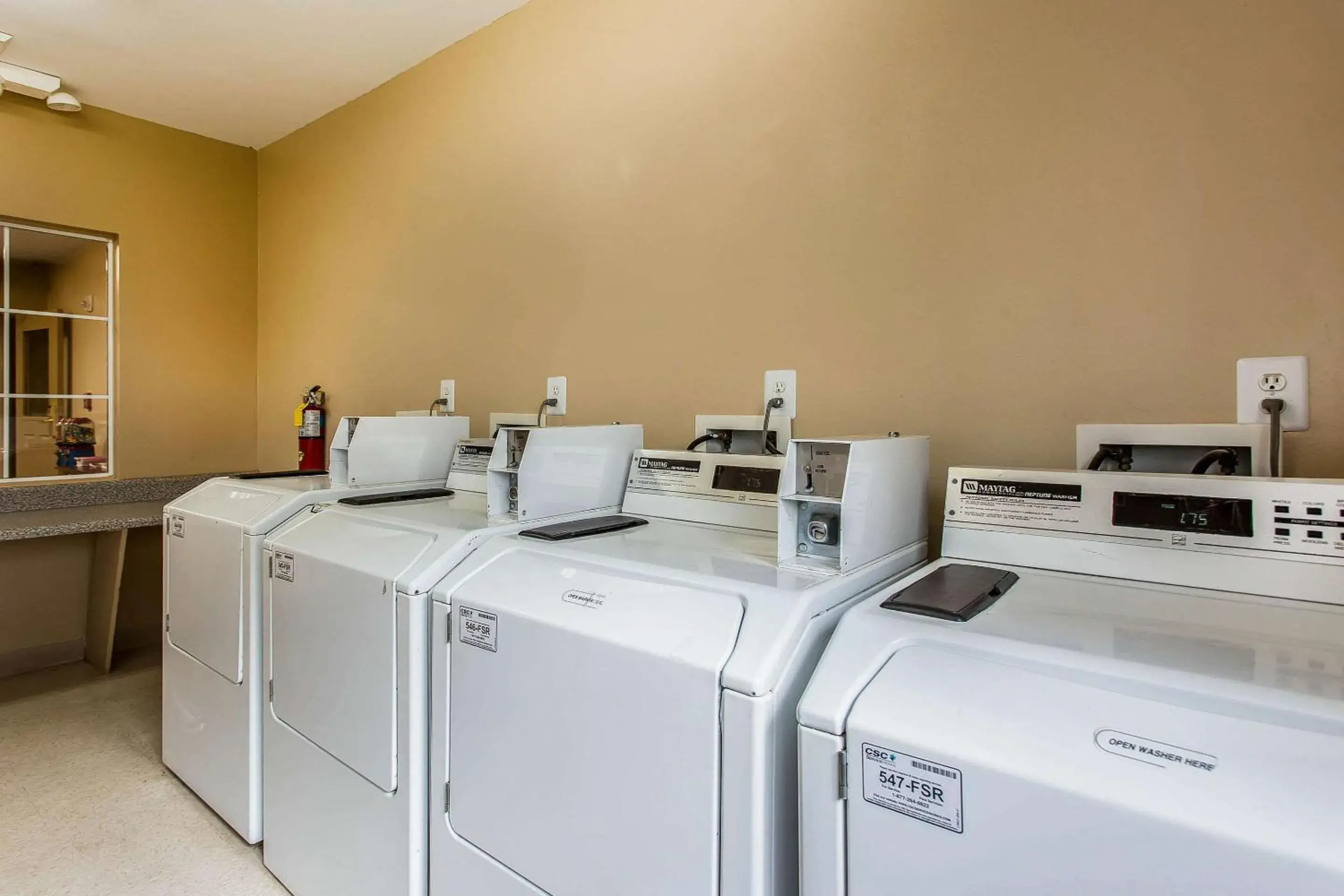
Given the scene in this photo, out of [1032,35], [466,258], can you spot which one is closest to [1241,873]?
[1032,35]

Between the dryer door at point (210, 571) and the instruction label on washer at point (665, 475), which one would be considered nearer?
the instruction label on washer at point (665, 475)

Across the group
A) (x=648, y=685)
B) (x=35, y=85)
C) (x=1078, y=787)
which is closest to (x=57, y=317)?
(x=35, y=85)

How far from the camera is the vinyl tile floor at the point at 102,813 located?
2049mm

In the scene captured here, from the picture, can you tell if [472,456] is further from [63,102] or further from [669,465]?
[63,102]

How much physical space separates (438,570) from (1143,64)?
74.0 inches

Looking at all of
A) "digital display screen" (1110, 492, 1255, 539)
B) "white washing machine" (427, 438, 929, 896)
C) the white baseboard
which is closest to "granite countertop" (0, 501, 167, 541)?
the white baseboard

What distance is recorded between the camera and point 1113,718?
2.54 ft

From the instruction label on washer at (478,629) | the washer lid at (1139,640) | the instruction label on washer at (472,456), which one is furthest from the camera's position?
the instruction label on washer at (472,456)

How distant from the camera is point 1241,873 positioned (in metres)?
0.64

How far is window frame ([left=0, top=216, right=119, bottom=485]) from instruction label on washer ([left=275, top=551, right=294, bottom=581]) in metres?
2.56

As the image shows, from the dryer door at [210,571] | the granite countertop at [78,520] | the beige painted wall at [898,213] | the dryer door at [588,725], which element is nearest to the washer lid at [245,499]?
the dryer door at [210,571]

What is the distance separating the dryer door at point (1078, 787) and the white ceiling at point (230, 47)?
9.63 feet

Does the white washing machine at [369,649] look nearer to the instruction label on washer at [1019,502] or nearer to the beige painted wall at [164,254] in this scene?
the instruction label on washer at [1019,502]

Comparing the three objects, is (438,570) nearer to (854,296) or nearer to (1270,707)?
(854,296)
